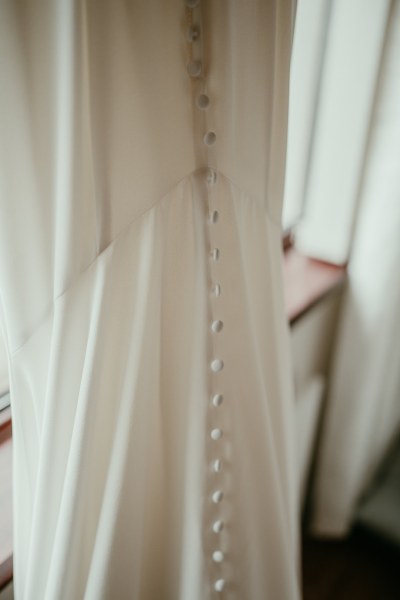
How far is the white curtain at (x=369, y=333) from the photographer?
963 mm

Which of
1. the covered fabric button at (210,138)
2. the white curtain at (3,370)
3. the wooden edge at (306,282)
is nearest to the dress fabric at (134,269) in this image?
the covered fabric button at (210,138)

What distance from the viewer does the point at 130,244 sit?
0.51 m

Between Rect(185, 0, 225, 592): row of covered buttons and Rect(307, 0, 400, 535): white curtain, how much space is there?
1.86 ft

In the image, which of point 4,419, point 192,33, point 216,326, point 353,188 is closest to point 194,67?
point 192,33

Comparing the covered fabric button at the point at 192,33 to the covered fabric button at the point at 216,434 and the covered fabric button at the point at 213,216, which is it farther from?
the covered fabric button at the point at 216,434

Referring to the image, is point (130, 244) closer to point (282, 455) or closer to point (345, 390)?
point (282, 455)

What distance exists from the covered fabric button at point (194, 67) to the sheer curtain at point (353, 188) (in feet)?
1.85

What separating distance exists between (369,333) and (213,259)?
26.9 inches

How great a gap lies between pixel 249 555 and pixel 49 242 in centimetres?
57

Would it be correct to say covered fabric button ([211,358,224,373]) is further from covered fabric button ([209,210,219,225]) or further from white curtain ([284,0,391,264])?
white curtain ([284,0,391,264])

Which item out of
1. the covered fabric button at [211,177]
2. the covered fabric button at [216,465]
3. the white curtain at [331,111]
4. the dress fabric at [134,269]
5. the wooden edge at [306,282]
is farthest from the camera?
the wooden edge at [306,282]

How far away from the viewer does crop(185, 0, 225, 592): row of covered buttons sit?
480 millimetres

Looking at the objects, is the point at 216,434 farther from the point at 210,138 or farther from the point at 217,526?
the point at 210,138

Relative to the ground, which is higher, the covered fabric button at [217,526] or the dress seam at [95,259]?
the dress seam at [95,259]
